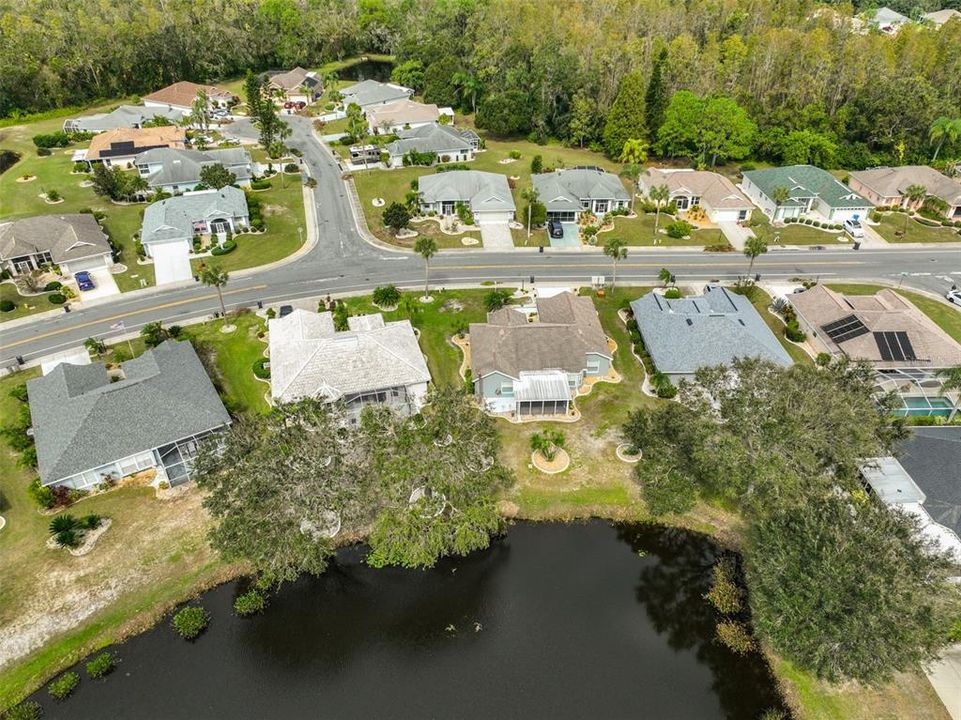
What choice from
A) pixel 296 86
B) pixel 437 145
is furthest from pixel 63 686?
pixel 296 86

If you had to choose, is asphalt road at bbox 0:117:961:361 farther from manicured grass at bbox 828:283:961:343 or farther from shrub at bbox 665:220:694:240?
shrub at bbox 665:220:694:240

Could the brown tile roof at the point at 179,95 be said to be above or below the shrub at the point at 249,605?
above

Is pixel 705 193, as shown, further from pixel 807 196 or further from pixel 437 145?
pixel 437 145

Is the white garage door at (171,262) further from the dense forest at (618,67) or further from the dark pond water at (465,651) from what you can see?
the dense forest at (618,67)

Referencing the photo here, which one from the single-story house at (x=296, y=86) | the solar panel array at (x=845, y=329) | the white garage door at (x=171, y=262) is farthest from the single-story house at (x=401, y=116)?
the solar panel array at (x=845, y=329)

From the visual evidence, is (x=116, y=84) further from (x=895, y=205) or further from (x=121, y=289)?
(x=895, y=205)

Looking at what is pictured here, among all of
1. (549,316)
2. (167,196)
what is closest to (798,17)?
(549,316)
